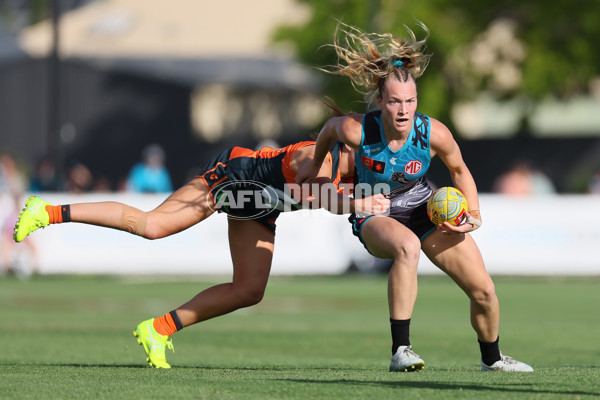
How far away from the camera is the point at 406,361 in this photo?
7496 mm

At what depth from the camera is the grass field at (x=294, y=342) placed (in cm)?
668

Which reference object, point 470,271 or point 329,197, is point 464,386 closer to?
point 470,271

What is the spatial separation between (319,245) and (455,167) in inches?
515

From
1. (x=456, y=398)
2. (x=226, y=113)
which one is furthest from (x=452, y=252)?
(x=226, y=113)

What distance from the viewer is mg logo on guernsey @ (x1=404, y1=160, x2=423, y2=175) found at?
24.8 ft

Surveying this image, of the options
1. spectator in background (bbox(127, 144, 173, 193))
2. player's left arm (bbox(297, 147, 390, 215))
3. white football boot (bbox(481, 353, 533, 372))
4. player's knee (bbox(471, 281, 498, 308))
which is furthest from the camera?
spectator in background (bbox(127, 144, 173, 193))

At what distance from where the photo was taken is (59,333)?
488 inches

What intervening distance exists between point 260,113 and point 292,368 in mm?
42886

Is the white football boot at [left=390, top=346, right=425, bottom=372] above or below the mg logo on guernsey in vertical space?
below

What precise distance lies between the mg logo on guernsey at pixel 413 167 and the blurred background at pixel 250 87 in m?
14.5

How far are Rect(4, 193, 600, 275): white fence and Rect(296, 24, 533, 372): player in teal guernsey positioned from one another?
1267cm

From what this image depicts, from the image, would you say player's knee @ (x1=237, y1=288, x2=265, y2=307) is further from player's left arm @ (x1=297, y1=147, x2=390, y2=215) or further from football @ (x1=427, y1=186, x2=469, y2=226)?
football @ (x1=427, y1=186, x2=469, y2=226)

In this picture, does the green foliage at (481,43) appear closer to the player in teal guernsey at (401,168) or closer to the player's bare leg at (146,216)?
the player's bare leg at (146,216)

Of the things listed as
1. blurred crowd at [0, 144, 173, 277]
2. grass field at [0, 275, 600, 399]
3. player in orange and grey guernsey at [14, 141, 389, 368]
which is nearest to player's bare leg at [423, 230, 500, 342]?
grass field at [0, 275, 600, 399]
